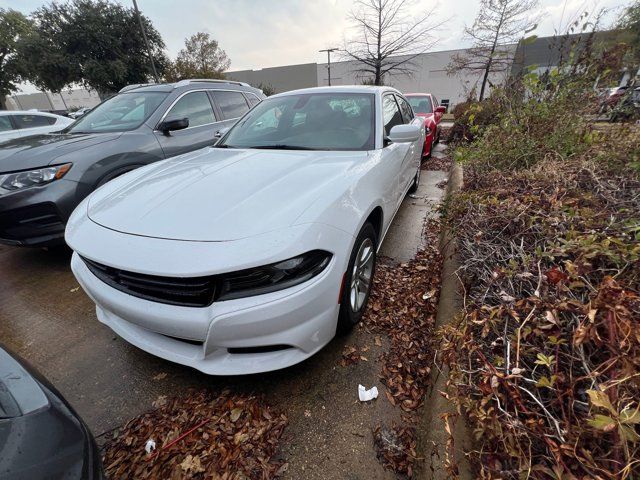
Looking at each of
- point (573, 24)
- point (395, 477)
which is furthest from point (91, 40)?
point (395, 477)

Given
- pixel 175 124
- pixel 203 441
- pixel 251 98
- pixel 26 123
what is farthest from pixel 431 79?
pixel 203 441

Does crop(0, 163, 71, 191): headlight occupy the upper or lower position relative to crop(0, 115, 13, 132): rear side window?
lower

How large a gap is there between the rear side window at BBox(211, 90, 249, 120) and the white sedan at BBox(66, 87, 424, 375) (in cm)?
295

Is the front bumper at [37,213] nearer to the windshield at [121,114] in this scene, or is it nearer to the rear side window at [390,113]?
the windshield at [121,114]

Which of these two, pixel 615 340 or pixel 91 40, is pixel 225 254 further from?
pixel 91 40

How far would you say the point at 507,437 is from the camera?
3.44 feet

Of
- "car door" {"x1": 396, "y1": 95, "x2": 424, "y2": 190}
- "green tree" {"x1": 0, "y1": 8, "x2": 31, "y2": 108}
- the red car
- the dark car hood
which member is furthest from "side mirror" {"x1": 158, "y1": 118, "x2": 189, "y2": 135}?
"green tree" {"x1": 0, "y1": 8, "x2": 31, "y2": 108}

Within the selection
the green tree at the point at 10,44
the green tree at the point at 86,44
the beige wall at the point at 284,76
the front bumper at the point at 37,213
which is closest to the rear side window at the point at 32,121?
the front bumper at the point at 37,213

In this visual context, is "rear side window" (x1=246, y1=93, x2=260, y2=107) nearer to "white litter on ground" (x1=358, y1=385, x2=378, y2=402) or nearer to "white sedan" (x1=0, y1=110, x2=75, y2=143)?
"white sedan" (x1=0, y1=110, x2=75, y2=143)

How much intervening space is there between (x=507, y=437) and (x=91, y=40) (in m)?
27.8

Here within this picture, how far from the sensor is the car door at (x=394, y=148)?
270 cm

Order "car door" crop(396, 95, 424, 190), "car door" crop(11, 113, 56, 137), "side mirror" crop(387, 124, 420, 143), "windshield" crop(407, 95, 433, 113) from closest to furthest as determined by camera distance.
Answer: "side mirror" crop(387, 124, 420, 143) → "car door" crop(396, 95, 424, 190) → "car door" crop(11, 113, 56, 137) → "windshield" crop(407, 95, 433, 113)

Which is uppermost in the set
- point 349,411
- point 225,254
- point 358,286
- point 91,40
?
point 91,40

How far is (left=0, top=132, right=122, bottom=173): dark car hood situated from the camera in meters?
2.87
